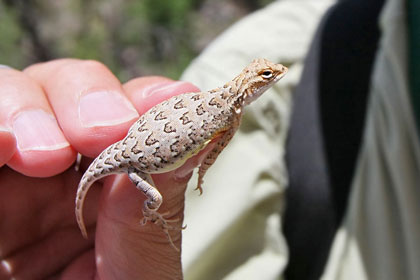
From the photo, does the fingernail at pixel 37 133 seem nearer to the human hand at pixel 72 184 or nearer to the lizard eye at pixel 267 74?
the human hand at pixel 72 184

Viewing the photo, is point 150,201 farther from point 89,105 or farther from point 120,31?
point 120,31

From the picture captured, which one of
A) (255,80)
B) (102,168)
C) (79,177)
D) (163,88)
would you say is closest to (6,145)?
(102,168)

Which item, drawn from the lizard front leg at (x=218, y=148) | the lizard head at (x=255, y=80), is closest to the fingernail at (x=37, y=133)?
the lizard front leg at (x=218, y=148)

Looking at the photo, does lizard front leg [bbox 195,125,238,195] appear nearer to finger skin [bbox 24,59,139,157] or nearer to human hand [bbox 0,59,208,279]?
human hand [bbox 0,59,208,279]

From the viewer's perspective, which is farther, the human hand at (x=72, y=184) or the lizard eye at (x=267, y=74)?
the lizard eye at (x=267, y=74)

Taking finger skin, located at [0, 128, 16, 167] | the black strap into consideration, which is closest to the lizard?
finger skin, located at [0, 128, 16, 167]
